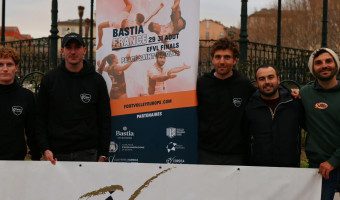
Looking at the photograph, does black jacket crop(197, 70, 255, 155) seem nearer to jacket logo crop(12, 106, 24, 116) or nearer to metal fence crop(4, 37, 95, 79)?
jacket logo crop(12, 106, 24, 116)

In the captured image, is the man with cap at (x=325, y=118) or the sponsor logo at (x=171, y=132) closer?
the man with cap at (x=325, y=118)

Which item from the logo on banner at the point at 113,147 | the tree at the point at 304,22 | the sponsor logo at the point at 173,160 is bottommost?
the sponsor logo at the point at 173,160

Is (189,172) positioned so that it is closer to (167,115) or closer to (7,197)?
(167,115)

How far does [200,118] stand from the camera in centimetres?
374

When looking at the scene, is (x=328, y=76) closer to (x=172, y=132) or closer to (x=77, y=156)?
(x=172, y=132)

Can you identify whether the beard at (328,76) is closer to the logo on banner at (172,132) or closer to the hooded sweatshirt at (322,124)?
the hooded sweatshirt at (322,124)

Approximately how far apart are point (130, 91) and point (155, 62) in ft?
1.33

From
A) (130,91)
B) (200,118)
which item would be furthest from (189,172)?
(130,91)

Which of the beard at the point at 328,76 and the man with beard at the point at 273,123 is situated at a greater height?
the beard at the point at 328,76

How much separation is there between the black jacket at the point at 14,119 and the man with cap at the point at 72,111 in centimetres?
13

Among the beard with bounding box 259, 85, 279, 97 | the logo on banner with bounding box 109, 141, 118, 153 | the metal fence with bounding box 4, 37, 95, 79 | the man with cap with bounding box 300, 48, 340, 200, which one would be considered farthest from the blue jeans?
the metal fence with bounding box 4, 37, 95, 79

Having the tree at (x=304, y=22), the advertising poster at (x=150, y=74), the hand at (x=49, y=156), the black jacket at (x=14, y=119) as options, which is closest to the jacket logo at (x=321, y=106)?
the advertising poster at (x=150, y=74)

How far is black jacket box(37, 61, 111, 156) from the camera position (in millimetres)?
3480

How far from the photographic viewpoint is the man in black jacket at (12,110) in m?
3.45
